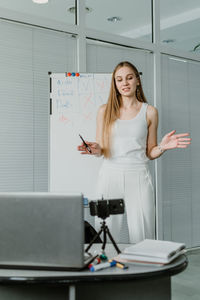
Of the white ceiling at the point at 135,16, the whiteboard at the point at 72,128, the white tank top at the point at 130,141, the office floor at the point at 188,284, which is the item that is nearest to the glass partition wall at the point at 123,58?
the white ceiling at the point at 135,16

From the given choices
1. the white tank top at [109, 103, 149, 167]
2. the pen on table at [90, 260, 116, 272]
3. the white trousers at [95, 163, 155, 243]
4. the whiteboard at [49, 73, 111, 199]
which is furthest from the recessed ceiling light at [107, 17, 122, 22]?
the pen on table at [90, 260, 116, 272]

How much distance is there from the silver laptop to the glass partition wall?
200 centimetres

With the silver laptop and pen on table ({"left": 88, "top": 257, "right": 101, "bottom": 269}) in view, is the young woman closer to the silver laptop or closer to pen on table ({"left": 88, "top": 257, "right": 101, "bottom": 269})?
pen on table ({"left": 88, "top": 257, "right": 101, "bottom": 269})

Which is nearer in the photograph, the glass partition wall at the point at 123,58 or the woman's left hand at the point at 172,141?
the woman's left hand at the point at 172,141

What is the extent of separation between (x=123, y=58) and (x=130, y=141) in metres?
1.78

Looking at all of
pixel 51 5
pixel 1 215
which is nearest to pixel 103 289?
pixel 1 215

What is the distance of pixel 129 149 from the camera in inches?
90.1

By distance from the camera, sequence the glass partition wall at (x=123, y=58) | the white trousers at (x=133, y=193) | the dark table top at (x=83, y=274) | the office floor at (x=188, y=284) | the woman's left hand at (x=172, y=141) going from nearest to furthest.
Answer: the dark table top at (x=83, y=274)
the woman's left hand at (x=172, y=141)
the white trousers at (x=133, y=193)
the office floor at (x=188, y=284)
the glass partition wall at (x=123, y=58)

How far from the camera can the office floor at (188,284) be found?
268 centimetres

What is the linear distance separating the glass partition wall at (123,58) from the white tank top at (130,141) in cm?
112

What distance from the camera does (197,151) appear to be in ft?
14.5

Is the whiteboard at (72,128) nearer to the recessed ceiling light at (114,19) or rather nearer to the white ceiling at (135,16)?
the white ceiling at (135,16)

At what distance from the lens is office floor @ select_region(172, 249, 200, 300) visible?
268 centimetres

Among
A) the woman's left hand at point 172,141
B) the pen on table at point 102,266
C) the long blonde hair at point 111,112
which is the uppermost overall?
the long blonde hair at point 111,112
